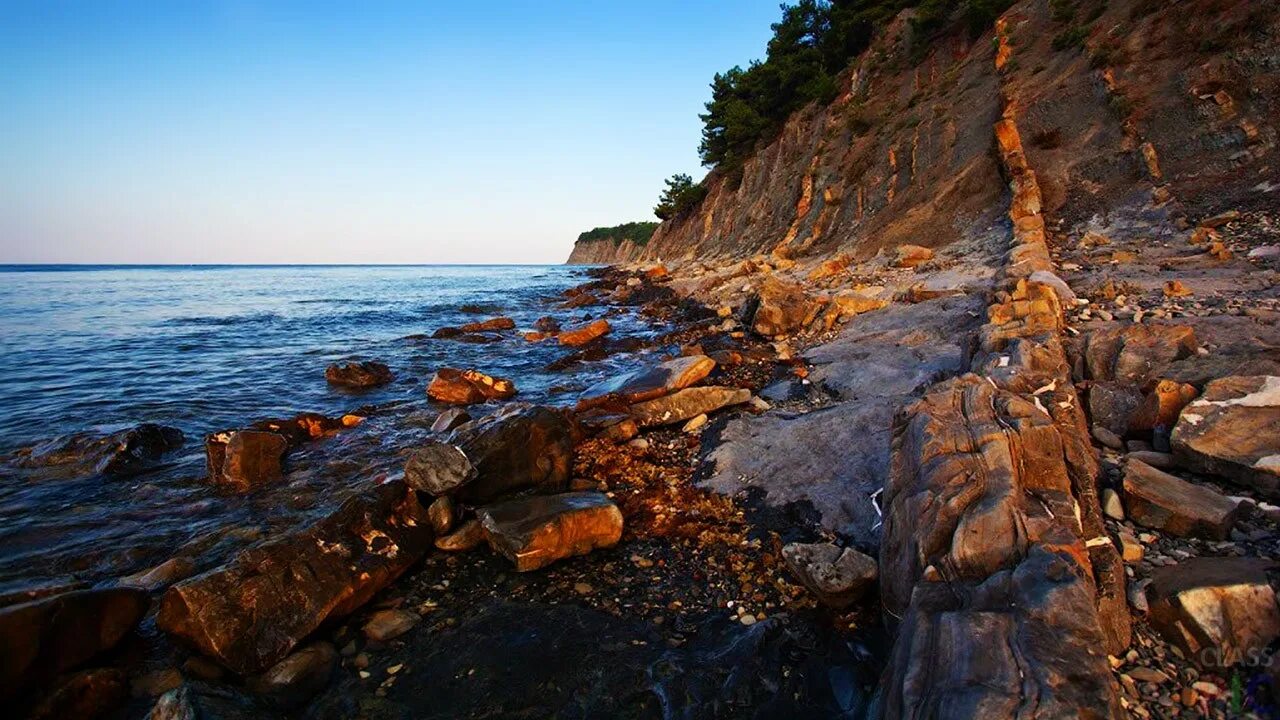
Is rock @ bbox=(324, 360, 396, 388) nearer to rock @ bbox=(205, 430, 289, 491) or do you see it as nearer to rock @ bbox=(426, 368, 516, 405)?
rock @ bbox=(426, 368, 516, 405)

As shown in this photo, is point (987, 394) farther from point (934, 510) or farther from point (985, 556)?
point (985, 556)

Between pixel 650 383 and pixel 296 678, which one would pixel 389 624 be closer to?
pixel 296 678

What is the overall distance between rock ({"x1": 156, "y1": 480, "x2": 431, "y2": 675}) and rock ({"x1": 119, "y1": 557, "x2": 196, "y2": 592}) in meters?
1.29

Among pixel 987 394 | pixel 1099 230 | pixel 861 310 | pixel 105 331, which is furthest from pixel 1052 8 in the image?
pixel 105 331

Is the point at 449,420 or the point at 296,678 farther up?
the point at 449,420

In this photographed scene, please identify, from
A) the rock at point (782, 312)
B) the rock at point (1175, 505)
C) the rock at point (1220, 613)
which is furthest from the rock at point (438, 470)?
the rock at point (782, 312)

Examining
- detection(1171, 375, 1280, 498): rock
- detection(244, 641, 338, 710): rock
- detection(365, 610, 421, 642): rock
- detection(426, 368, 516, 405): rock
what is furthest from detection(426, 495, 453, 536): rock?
detection(1171, 375, 1280, 498): rock

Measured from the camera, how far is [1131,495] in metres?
4.02

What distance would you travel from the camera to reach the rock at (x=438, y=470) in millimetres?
6262

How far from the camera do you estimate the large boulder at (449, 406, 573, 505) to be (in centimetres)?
673

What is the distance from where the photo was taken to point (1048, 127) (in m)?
20.2

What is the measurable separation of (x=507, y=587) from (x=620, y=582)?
43.7 inches

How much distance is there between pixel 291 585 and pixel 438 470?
6.25ft

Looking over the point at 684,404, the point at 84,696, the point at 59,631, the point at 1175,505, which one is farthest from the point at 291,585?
the point at 1175,505
